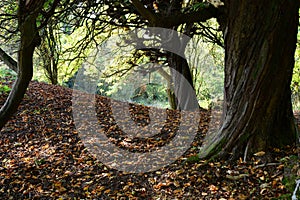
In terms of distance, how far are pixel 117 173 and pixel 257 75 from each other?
6.41 ft

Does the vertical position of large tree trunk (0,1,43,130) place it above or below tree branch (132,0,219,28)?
below

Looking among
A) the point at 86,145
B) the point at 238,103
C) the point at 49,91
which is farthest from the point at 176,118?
the point at 49,91

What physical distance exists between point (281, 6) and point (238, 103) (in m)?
1.13

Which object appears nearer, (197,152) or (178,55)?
(197,152)

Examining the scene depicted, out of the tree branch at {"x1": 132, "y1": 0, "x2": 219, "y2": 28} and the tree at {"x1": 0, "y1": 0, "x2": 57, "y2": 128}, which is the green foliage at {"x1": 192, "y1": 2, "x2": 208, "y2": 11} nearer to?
the tree branch at {"x1": 132, "y1": 0, "x2": 219, "y2": 28}

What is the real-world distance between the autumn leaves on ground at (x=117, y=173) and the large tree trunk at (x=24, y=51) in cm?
120

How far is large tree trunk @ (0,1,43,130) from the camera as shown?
245 cm

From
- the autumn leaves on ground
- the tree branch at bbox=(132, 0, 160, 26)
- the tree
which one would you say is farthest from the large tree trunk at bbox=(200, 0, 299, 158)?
the tree

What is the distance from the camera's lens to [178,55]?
776 centimetres

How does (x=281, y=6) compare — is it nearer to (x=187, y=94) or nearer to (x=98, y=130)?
(x=98, y=130)

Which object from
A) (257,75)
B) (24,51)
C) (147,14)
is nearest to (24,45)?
(24,51)

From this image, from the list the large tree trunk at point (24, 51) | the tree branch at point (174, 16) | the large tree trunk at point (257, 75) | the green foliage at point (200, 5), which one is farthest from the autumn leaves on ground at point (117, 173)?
the green foliage at point (200, 5)

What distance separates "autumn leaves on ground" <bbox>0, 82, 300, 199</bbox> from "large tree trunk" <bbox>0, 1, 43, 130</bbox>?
1.20 metres

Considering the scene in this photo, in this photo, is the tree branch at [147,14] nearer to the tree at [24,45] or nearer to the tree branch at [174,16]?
the tree branch at [174,16]
